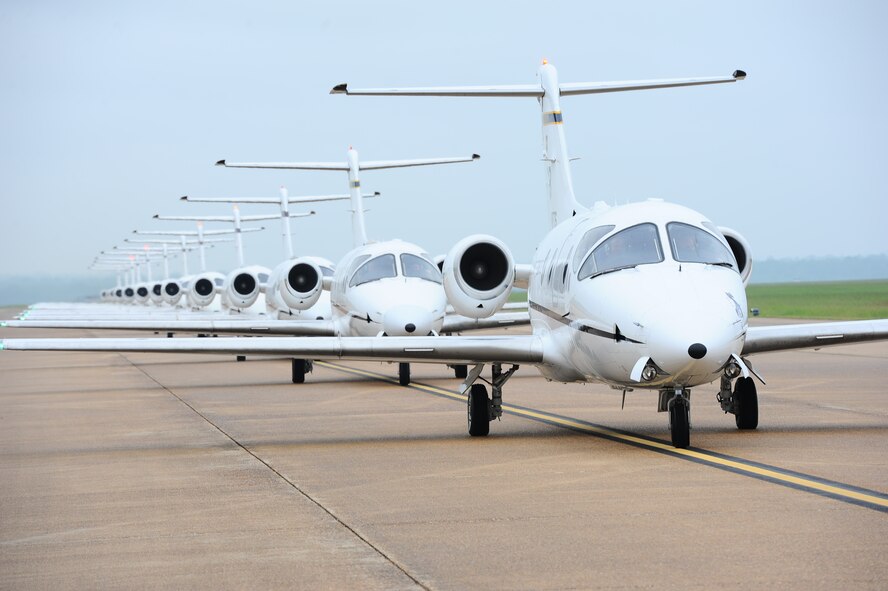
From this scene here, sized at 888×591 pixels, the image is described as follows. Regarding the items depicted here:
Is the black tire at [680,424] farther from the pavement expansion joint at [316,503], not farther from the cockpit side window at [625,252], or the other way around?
the pavement expansion joint at [316,503]

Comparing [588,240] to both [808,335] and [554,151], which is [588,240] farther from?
[554,151]

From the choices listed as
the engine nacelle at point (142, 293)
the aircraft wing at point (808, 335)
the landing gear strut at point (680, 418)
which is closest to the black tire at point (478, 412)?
the landing gear strut at point (680, 418)

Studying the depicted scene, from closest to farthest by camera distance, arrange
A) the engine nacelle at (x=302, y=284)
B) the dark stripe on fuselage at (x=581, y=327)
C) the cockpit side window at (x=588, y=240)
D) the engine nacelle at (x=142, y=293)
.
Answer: the dark stripe on fuselage at (x=581, y=327) < the cockpit side window at (x=588, y=240) < the engine nacelle at (x=302, y=284) < the engine nacelle at (x=142, y=293)

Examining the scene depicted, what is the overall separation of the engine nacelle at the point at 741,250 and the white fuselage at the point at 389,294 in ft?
28.3

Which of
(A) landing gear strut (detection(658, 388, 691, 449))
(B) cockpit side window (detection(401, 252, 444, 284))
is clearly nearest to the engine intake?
(B) cockpit side window (detection(401, 252, 444, 284))

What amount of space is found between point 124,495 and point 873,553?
6.01 metres

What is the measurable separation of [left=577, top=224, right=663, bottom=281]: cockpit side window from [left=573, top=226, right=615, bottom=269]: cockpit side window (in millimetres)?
193

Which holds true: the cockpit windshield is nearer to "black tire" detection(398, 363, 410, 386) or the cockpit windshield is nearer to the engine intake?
"black tire" detection(398, 363, 410, 386)

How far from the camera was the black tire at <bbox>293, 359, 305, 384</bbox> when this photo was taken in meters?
25.2

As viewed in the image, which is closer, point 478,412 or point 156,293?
point 478,412

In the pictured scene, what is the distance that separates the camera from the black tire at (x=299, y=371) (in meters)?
25.2

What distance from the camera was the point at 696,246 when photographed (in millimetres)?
12594

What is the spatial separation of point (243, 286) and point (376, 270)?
14.1 m

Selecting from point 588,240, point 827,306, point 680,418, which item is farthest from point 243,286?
point 827,306
